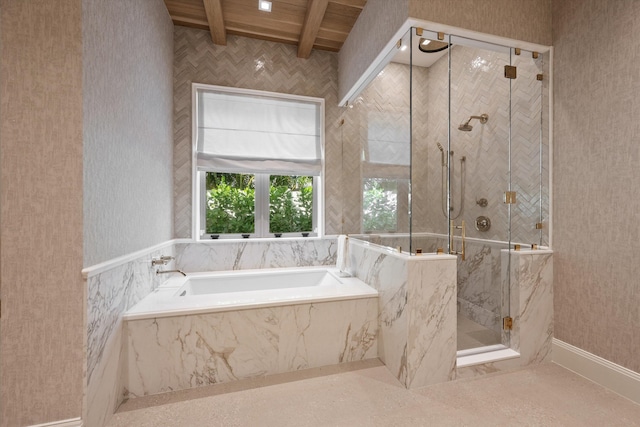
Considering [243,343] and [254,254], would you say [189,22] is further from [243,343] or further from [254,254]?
[243,343]

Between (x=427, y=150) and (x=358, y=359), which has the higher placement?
(x=427, y=150)

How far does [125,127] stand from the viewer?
68.1 inches

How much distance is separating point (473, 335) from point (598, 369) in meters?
0.74

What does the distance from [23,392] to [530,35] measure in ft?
12.1

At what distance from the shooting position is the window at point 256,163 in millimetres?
2906

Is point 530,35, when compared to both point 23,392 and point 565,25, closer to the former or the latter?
point 565,25

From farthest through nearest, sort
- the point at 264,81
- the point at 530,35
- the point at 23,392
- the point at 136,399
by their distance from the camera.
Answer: the point at 264,81
the point at 530,35
the point at 136,399
the point at 23,392

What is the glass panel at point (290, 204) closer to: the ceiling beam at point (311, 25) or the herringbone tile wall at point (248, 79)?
the herringbone tile wall at point (248, 79)

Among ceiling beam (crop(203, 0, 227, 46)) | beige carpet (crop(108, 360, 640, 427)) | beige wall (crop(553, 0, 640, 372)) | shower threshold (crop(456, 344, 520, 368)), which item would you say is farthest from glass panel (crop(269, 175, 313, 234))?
beige wall (crop(553, 0, 640, 372))

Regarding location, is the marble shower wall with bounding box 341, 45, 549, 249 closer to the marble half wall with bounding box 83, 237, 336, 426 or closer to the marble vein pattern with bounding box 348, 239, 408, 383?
the marble vein pattern with bounding box 348, 239, 408, 383

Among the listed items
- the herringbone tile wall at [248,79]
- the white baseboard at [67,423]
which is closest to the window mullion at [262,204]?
the herringbone tile wall at [248,79]

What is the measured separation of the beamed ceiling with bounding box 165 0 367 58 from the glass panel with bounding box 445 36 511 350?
4.01 ft

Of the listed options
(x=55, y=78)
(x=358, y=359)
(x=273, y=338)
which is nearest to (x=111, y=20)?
(x=55, y=78)

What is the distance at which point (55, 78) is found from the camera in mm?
1242
